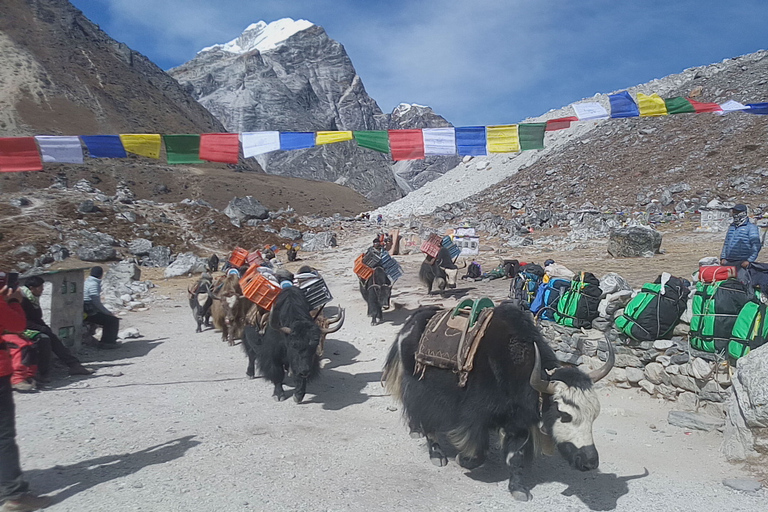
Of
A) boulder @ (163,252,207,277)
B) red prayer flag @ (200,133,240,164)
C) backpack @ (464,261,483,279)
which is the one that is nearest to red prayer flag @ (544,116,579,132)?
backpack @ (464,261,483,279)

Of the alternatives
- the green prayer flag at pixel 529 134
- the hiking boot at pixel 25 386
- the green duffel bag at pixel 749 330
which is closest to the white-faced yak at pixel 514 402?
the green duffel bag at pixel 749 330

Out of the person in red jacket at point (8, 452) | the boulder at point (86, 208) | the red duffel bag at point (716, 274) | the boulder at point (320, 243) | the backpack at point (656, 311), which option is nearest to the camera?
the person in red jacket at point (8, 452)

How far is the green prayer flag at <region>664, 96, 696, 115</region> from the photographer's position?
7.15 meters

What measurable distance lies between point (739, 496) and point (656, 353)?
1846mm

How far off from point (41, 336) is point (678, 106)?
8198mm

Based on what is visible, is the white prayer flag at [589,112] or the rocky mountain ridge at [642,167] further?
the rocky mountain ridge at [642,167]

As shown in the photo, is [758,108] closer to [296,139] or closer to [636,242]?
[636,242]

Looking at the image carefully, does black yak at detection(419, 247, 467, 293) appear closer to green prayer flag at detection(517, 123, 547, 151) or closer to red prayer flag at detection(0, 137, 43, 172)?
green prayer flag at detection(517, 123, 547, 151)

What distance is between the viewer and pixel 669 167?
21234mm

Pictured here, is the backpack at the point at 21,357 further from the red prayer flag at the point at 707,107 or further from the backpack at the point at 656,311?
the red prayer flag at the point at 707,107

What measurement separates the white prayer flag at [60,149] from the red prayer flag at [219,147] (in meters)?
1.50

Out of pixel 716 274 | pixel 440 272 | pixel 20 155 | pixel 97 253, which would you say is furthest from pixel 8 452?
pixel 97 253

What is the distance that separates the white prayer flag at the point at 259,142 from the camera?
6953 mm

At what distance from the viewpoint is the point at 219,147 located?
23.1ft
